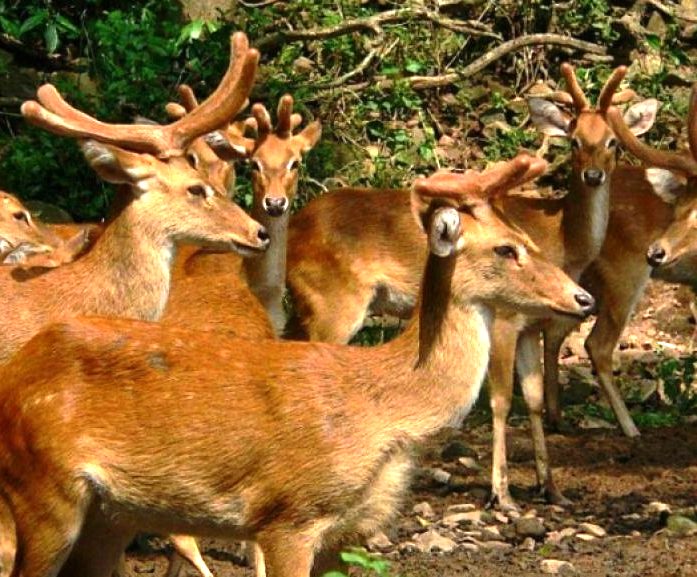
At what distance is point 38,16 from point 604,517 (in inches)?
209

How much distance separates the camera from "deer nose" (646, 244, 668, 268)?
10.5 metres

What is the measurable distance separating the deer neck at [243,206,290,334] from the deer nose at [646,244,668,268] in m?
2.03

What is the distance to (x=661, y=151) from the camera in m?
11.5

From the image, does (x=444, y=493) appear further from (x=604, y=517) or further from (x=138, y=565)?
(x=138, y=565)

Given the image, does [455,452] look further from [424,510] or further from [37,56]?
[37,56]

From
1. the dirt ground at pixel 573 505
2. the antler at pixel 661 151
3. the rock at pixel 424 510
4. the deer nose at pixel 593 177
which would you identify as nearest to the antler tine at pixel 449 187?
the dirt ground at pixel 573 505

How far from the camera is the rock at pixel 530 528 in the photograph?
9.66 metres

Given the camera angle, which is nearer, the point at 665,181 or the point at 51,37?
the point at 665,181

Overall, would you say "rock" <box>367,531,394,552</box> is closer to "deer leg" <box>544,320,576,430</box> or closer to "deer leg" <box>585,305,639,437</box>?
"deer leg" <box>544,320,576,430</box>

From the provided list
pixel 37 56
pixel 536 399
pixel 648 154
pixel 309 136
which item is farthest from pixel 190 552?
pixel 37 56

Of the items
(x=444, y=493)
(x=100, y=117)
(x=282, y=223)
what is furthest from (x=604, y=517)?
(x=100, y=117)

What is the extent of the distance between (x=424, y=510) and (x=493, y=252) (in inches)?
126

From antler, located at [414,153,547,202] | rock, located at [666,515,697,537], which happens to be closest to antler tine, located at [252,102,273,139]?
rock, located at [666,515,697,537]

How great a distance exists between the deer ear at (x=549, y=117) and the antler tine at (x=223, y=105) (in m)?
3.82
